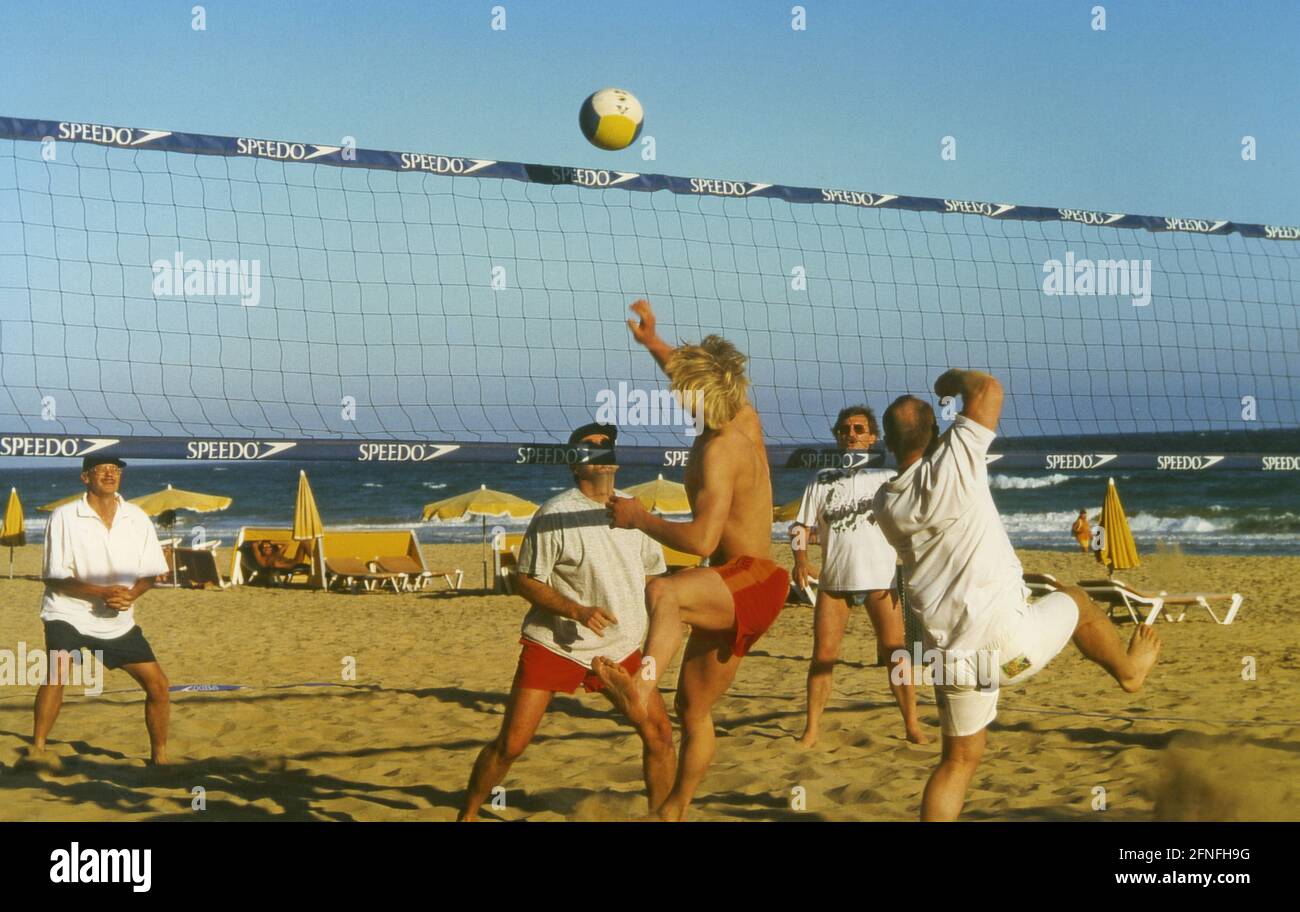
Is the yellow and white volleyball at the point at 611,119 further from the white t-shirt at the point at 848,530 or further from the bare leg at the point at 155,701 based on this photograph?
the bare leg at the point at 155,701

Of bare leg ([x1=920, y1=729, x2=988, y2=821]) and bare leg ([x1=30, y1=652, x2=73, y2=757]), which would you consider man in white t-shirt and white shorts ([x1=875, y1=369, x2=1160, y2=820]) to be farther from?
bare leg ([x1=30, y1=652, x2=73, y2=757])

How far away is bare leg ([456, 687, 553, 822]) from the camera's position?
12.7ft

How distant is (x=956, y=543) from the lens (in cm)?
332

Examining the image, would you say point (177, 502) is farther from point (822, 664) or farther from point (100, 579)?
point (822, 664)

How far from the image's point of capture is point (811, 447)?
4879 mm

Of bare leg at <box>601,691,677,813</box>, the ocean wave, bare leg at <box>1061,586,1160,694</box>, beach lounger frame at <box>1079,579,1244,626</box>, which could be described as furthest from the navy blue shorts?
the ocean wave

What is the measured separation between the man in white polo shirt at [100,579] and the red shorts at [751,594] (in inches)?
101

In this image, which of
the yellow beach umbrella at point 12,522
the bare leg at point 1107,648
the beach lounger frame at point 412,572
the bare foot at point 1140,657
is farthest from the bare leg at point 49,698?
the yellow beach umbrella at point 12,522

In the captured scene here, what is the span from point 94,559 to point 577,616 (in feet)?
7.71

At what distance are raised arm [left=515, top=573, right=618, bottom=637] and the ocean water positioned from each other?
15.7 metres

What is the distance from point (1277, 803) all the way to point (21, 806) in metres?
4.45

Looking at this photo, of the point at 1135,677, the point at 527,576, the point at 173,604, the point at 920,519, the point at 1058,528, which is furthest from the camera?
the point at 1058,528
